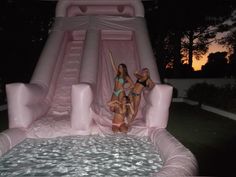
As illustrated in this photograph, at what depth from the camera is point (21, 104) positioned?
544 cm

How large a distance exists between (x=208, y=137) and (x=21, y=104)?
3.18 meters

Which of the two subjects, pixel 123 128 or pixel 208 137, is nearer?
pixel 123 128

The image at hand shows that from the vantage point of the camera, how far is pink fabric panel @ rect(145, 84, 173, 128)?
17.9 ft

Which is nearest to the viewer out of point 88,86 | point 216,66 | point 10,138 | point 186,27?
point 10,138

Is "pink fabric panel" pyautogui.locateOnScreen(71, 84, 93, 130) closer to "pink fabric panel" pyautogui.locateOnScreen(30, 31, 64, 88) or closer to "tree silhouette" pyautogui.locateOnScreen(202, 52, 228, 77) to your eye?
"pink fabric panel" pyautogui.locateOnScreen(30, 31, 64, 88)

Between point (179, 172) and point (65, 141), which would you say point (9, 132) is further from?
point (179, 172)

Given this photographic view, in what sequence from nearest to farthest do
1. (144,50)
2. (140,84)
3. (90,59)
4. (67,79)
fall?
1. (140,84)
2. (90,59)
3. (144,50)
4. (67,79)

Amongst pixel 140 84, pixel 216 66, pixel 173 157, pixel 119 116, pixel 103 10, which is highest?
pixel 103 10

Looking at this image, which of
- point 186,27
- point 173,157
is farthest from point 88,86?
point 186,27

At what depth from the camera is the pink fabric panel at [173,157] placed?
326 cm

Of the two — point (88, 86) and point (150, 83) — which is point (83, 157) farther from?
point (150, 83)

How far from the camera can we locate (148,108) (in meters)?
5.70

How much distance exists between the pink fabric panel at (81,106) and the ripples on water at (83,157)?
0.69 feet

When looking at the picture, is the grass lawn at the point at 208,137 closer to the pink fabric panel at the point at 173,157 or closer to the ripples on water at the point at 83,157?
the pink fabric panel at the point at 173,157
